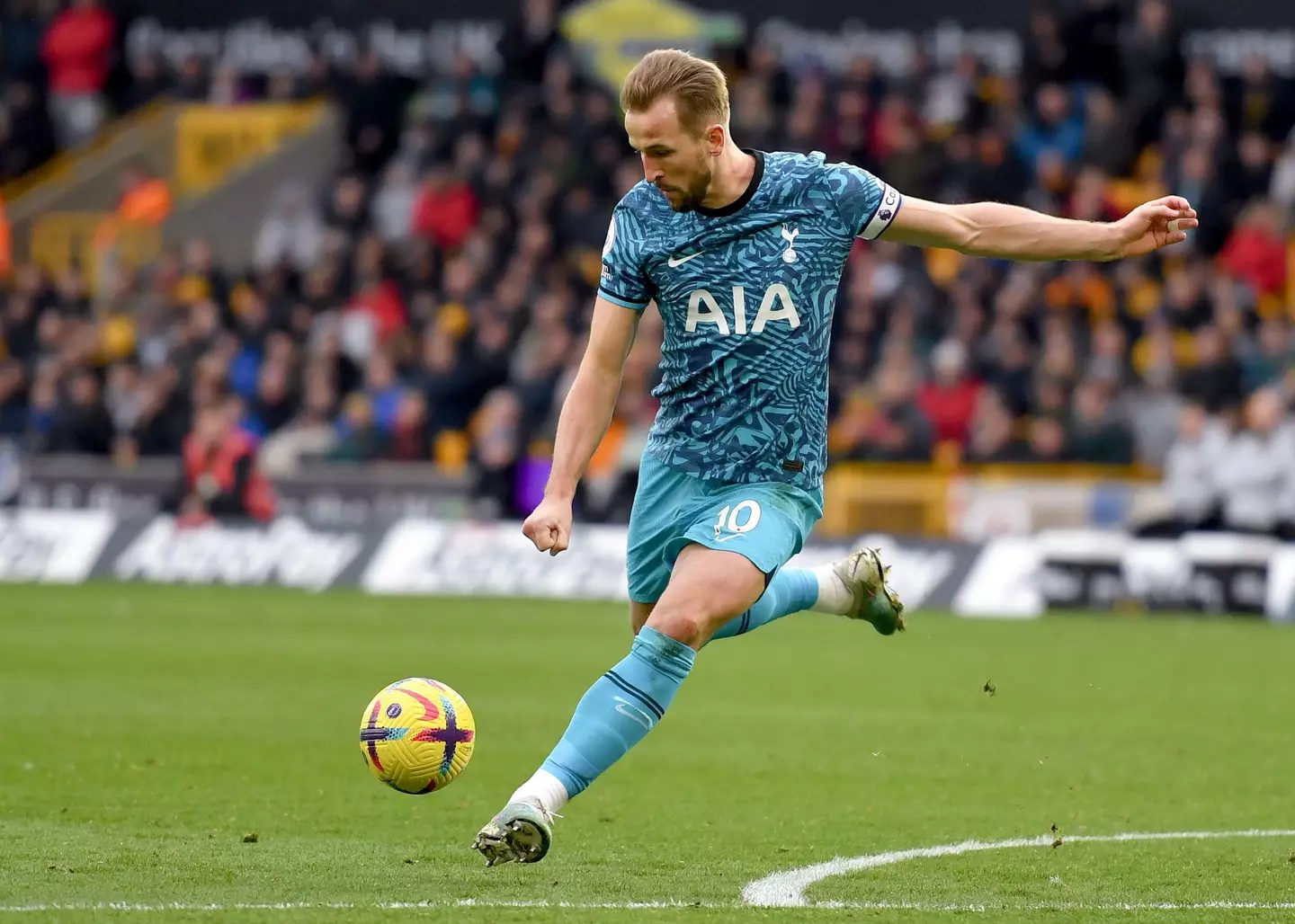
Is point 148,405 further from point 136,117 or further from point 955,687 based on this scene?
point 955,687

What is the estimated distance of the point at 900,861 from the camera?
659 centimetres

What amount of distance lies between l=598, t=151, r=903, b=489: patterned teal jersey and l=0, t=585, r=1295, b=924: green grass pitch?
1.29 m

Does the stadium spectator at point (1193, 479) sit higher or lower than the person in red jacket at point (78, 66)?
lower

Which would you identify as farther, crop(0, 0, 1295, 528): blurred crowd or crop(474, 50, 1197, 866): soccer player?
crop(0, 0, 1295, 528): blurred crowd

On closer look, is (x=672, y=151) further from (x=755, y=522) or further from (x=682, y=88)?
(x=755, y=522)

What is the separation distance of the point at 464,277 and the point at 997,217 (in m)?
17.5

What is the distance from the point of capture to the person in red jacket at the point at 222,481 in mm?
20625

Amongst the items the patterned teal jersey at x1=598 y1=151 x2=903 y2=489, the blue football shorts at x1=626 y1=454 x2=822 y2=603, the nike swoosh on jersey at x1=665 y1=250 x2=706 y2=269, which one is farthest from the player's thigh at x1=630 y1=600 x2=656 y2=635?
the nike swoosh on jersey at x1=665 y1=250 x2=706 y2=269

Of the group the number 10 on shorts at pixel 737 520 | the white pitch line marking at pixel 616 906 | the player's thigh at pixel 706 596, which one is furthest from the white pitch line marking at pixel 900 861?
the number 10 on shorts at pixel 737 520

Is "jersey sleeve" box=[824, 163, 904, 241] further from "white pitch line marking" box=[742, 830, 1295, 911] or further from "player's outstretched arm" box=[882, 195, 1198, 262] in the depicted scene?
"white pitch line marking" box=[742, 830, 1295, 911]

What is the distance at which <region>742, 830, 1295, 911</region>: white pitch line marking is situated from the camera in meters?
5.83

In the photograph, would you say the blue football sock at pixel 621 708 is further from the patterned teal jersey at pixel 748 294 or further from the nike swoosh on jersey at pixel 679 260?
the nike swoosh on jersey at pixel 679 260

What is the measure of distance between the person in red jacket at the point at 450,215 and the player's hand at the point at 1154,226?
60.3 feet

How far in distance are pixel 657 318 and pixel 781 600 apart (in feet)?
48.6
